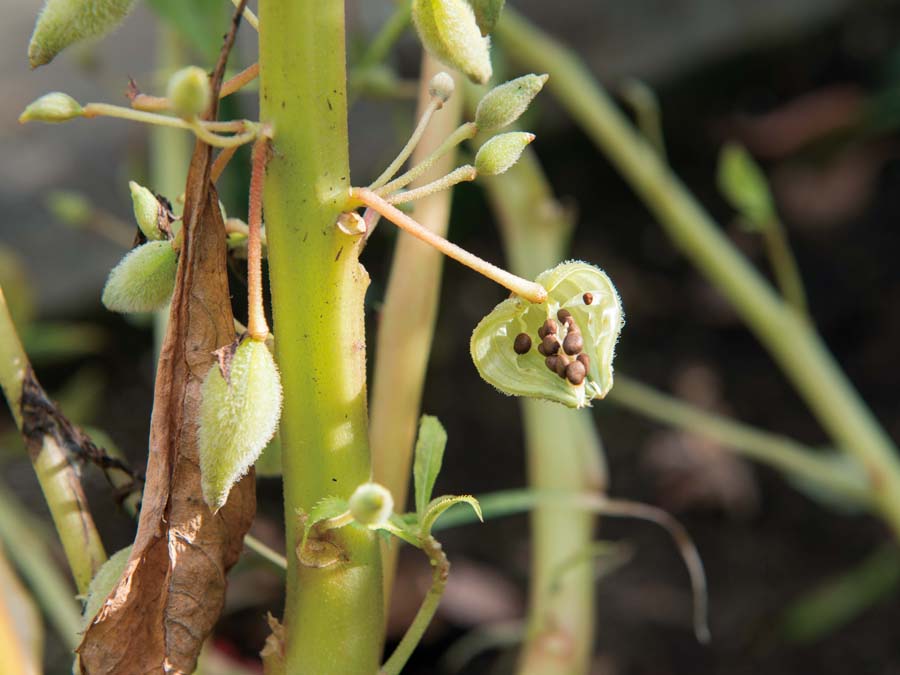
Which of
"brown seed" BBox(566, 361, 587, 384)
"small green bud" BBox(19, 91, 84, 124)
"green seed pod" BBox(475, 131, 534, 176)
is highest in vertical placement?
"small green bud" BBox(19, 91, 84, 124)

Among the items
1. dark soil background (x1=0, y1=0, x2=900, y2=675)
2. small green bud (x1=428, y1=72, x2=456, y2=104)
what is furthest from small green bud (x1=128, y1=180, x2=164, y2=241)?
dark soil background (x1=0, y1=0, x2=900, y2=675)

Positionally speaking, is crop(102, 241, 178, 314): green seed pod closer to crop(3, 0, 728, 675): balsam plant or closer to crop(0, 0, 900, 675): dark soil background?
crop(3, 0, 728, 675): balsam plant

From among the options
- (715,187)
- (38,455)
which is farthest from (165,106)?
(715,187)

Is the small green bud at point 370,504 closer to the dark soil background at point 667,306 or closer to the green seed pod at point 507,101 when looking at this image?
the green seed pod at point 507,101

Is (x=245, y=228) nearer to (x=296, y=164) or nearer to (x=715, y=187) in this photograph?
(x=296, y=164)

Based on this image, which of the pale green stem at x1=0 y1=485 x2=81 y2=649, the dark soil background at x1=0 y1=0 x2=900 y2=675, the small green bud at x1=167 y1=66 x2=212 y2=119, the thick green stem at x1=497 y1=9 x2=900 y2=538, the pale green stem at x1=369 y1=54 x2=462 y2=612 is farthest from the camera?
the dark soil background at x1=0 y1=0 x2=900 y2=675

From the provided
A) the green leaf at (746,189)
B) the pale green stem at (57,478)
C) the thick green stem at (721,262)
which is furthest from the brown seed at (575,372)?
the thick green stem at (721,262)
